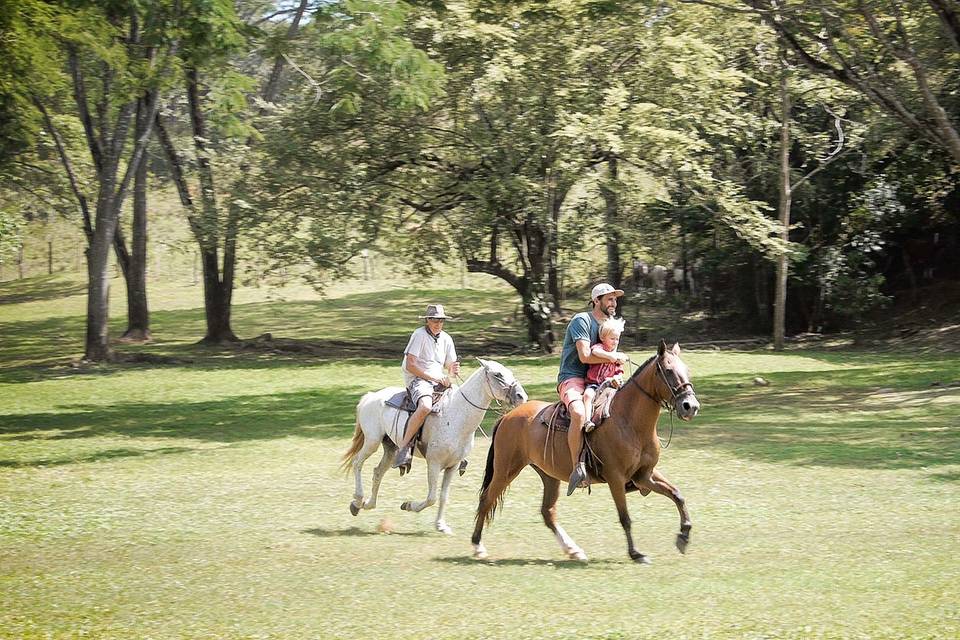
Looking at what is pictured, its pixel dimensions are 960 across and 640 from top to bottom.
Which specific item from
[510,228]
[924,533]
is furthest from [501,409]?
[510,228]

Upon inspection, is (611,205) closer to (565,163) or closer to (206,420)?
(565,163)

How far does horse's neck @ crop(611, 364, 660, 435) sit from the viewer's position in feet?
33.5

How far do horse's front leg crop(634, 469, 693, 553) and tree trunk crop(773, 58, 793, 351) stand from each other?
902 inches

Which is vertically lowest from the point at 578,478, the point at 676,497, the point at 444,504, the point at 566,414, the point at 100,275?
the point at 444,504

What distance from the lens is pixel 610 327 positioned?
10203 mm

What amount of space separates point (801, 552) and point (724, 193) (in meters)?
22.9

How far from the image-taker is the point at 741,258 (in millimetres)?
37656

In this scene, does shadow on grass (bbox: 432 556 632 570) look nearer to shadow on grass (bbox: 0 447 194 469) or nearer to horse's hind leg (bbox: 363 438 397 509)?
horse's hind leg (bbox: 363 438 397 509)

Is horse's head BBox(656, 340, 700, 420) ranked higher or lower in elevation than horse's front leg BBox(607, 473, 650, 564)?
higher

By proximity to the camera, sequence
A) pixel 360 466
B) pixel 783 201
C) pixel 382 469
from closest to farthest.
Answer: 1. pixel 382 469
2. pixel 360 466
3. pixel 783 201

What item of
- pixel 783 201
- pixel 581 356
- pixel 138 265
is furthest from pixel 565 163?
pixel 581 356

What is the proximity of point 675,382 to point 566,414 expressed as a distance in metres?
1.18

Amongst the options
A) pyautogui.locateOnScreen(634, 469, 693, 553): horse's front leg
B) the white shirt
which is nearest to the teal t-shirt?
pyautogui.locateOnScreen(634, 469, 693, 553): horse's front leg

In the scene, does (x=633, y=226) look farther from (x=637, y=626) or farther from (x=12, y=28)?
(x=637, y=626)
